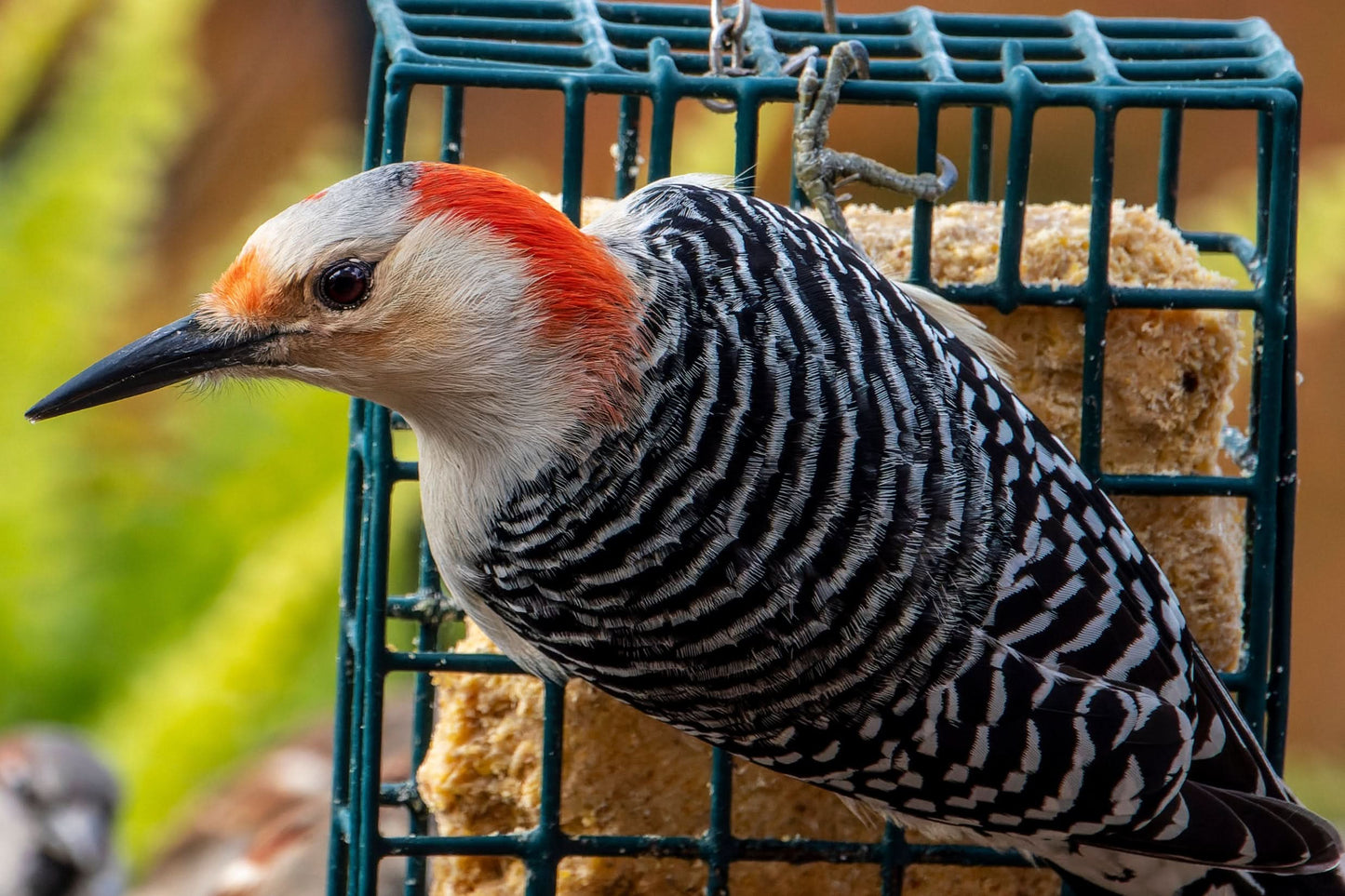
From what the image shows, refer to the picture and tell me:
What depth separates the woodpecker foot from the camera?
228cm

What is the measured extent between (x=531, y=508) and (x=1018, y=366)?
894 millimetres

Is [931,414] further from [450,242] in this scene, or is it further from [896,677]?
[450,242]

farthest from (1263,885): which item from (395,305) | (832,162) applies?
(395,305)

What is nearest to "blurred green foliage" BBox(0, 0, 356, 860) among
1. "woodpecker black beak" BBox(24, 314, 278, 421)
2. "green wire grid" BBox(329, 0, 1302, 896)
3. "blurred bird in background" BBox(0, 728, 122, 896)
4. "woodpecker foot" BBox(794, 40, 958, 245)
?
"blurred bird in background" BBox(0, 728, 122, 896)

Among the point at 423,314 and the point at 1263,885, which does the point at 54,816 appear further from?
the point at 1263,885

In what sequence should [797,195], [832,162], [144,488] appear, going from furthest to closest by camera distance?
1. [144,488]
2. [797,195]
3. [832,162]

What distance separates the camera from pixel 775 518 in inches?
76.5

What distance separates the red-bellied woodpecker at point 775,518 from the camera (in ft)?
6.17

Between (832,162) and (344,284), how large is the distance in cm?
90

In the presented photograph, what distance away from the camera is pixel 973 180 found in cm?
288

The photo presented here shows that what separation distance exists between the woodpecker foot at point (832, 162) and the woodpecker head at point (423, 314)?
1.73 feet

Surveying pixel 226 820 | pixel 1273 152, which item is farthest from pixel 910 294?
pixel 226 820

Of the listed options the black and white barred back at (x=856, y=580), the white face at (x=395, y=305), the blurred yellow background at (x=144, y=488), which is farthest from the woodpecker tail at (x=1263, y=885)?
the blurred yellow background at (x=144, y=488)

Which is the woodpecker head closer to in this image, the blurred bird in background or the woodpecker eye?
the woodpecker eye
